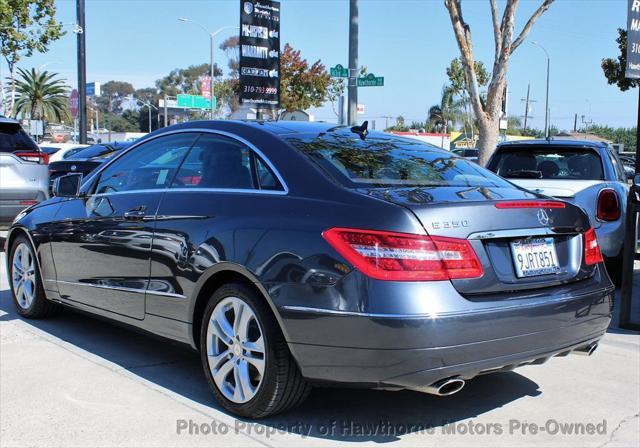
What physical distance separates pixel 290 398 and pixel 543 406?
1.54m

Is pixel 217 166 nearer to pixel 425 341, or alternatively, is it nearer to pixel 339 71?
pixel 425 341

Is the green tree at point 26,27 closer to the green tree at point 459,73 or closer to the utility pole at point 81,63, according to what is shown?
Result: the utility pole at point 81,63

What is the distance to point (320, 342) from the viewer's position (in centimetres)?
334

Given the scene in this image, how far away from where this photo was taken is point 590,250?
3.97 metres

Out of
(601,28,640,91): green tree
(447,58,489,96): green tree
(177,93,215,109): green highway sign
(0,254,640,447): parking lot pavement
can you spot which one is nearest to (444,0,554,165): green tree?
(0,254,640,447): parking lot pavement

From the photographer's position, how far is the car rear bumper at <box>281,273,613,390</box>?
3.16 meters

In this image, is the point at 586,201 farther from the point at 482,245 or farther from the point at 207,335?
the point at 207,335

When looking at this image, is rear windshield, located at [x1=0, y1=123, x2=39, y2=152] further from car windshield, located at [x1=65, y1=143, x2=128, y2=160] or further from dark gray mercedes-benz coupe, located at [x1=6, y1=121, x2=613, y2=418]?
dark gray mercedes-benz coupe, located at [x1=6, y1=121, x2=613, y2=418]

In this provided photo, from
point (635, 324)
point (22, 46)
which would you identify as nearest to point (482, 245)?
point (635, 324)

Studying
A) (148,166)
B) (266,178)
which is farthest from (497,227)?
(148,166)

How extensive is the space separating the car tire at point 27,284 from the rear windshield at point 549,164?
493 cm

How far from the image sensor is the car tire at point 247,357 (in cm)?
355

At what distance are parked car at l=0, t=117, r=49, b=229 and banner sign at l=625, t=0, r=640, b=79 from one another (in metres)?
7.43

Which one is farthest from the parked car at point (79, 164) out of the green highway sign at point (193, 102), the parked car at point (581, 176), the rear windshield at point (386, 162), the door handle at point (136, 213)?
the green highway sign at point (193, 102)
